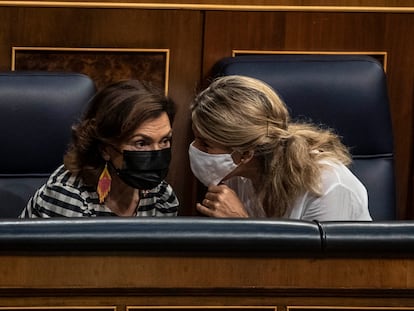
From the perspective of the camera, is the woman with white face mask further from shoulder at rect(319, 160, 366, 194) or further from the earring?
the earring

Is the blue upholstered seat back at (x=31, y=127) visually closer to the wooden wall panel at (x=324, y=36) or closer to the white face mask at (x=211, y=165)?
the white face mask at (x=211, y=165)

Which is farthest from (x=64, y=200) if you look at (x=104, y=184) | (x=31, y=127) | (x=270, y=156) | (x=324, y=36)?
(x=324, y=36)

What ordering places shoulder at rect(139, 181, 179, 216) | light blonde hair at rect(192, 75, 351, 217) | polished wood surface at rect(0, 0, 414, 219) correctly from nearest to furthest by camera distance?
light blonde hair at rect(192, 75, 351, 217) → shoulder at rect(139, 181, 179, 216) → polished wood surface at rect(0, 0, 414, 219)

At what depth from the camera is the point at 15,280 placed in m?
1.07

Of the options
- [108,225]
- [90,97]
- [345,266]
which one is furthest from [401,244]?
[90,97]

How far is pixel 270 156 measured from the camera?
150 centimetres

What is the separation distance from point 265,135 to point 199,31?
425mm

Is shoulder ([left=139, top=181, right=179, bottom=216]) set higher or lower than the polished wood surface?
lower

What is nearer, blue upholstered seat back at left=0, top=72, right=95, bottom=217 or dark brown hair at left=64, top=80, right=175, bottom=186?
dark brown hair at left=64, top=80, right=175, bottom=186

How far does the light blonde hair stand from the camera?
1496 millimetres

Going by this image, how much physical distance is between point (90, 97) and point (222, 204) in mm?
293

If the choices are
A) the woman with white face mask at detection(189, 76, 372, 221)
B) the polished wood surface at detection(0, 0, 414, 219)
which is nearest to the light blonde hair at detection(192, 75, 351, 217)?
the woman with white face mask at detection(189, 76, 372, 221)

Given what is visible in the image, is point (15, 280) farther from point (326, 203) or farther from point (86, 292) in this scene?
point (326, 203)

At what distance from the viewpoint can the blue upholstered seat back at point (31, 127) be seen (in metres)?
1.63
